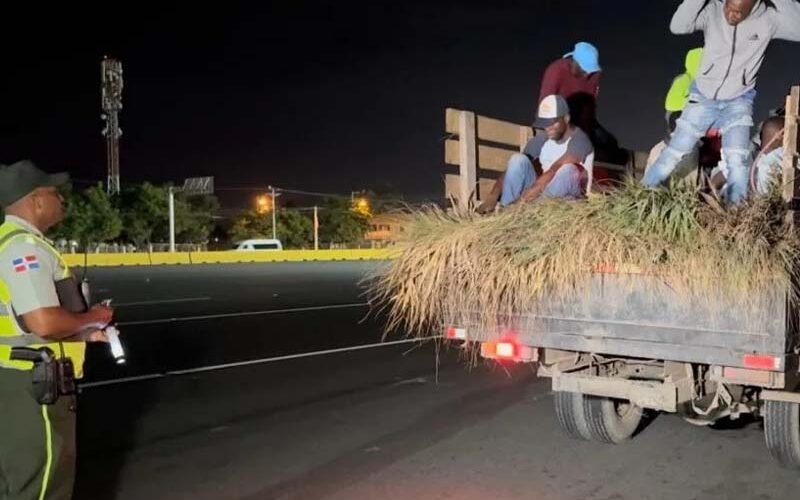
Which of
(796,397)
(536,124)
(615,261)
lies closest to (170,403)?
(536,124)

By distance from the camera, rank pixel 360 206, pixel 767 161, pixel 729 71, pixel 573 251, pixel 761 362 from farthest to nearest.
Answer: pixel 360 206 → pixel 729 71 → pixel 767 161 → pixel 573 251 → pixel 761 362

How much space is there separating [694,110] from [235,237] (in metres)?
77.5

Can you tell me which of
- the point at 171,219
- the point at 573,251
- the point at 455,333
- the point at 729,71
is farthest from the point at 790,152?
the point at 171,219

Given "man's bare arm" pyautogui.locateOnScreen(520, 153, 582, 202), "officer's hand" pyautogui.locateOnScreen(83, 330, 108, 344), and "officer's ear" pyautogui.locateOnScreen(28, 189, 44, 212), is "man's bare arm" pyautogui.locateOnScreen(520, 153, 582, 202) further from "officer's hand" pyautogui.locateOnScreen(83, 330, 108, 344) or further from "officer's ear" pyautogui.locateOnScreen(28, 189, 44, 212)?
"officer's ear" pyautogui.locateOnScreen(28, 189, 44, 212)

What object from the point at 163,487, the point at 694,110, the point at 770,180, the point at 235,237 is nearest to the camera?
the point at 770,180

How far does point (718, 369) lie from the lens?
4.46 meters

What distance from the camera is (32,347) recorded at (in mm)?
3432

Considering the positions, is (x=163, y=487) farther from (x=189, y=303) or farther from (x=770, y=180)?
(x=189, y=303)

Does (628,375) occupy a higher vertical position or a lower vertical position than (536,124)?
lower

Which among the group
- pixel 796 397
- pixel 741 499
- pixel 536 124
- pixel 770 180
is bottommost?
pixel 741 499

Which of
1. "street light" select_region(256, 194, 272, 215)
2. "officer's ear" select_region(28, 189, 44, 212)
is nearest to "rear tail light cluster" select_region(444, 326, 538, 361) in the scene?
"officer's ear" select_region(28, 189, 44, 212)

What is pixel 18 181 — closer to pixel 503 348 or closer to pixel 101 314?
pixel 101 314

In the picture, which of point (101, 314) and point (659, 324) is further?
point (659, 324)

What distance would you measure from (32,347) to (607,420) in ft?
12.9
